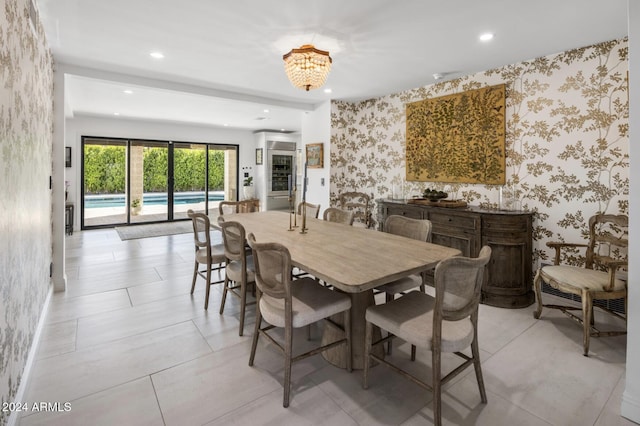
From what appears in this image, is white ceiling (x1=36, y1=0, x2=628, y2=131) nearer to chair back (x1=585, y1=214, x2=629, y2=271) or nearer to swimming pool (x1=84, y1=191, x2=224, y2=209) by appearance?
chair back (x1=585, y1=214, x2=629, y2=271)

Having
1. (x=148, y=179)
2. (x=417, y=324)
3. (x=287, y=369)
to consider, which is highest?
(x=148, y=179)

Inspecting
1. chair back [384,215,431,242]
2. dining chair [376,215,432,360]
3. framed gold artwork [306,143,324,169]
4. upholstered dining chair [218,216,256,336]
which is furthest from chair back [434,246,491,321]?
framed gold artwork [306,143,324,169]

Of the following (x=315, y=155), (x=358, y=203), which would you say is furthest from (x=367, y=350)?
(x=315, y=155)

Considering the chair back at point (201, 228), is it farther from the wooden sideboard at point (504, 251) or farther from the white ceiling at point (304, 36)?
the wooden sideboard at point (504, 251)

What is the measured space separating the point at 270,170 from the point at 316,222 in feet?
19.7

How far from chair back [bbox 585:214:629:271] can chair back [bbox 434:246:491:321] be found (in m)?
1.98

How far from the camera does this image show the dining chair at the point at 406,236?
2.41 meters

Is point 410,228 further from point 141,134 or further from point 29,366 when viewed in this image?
point 141,134

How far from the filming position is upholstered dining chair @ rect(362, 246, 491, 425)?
157cm

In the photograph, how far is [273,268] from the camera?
1904 mm

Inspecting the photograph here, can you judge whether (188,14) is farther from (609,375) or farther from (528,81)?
(609,375)

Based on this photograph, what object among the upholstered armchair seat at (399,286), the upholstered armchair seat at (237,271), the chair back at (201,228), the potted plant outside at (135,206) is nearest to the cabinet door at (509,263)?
the upholstered armchair seat at (399,286)

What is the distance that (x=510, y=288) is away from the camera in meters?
3.23

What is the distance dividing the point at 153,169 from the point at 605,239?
838 centimetres
